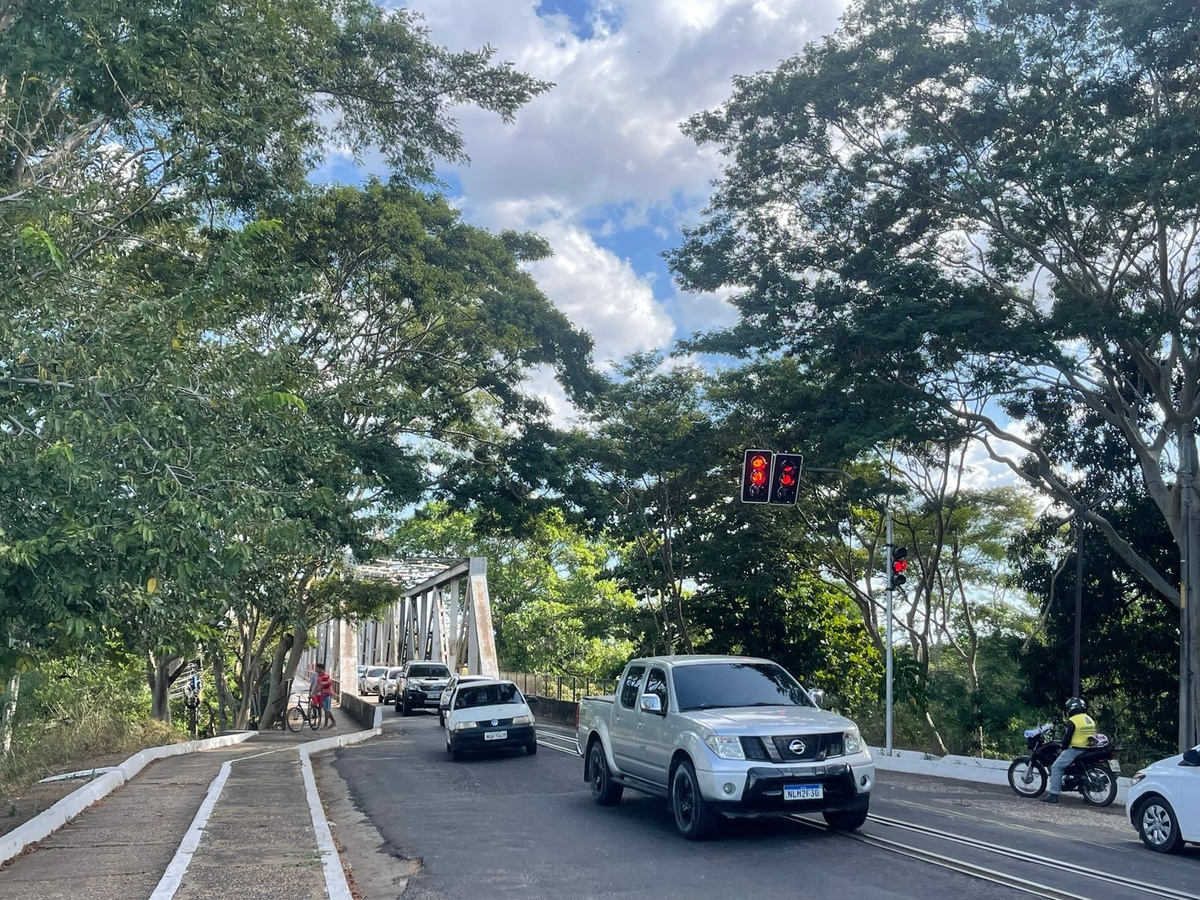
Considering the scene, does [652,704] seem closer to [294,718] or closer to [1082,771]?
[1082,771]

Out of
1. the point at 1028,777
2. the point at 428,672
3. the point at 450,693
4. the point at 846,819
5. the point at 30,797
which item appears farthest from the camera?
the point at 428,672

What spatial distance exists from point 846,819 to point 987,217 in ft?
42.1

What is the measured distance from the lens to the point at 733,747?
10000mm

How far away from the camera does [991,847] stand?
9.81 m

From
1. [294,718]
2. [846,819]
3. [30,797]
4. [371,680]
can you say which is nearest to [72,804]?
[30,797]

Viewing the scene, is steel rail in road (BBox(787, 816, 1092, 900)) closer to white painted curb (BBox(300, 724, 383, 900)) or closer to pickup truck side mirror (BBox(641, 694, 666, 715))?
pickup truck side mirror (BBox(641, 694, 666, 715))

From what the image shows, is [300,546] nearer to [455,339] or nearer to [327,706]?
[455,339]

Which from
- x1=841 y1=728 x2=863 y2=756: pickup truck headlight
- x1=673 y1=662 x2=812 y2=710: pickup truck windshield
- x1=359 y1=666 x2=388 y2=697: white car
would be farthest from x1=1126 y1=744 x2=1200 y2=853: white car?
x1=359 y1=666 x2=388 y2=697: white car

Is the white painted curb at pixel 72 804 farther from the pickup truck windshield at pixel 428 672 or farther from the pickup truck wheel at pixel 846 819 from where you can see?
the pickup truck windshield at pixel 428 672

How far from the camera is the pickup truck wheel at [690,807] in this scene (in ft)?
32.9

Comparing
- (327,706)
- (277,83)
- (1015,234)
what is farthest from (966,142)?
(327,706)

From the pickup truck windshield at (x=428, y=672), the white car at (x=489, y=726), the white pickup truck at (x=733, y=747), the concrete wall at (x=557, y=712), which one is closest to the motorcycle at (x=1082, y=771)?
the white pickup truck at (x=733, y=747)

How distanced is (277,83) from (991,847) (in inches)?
489

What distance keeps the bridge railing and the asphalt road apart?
79.8 ft
